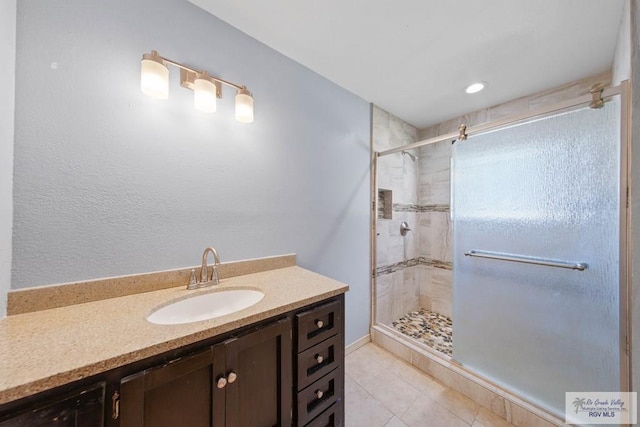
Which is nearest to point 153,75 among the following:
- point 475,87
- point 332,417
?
point 332,417

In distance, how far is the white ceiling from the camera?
3.67ft

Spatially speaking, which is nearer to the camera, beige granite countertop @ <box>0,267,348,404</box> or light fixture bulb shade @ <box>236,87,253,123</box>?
beige granite countertop @ <box>0,267,348,404</box>

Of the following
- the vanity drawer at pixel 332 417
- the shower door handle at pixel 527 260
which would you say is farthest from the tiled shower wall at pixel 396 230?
the vanity drawer at pixel 332 417

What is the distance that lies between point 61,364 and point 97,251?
548 millimetres

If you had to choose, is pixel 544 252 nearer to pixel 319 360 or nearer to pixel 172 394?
pixel 319 360

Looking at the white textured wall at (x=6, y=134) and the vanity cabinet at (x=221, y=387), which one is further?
the white textured wall at (x=6, y=134)

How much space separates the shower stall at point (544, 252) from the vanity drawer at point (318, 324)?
119cm

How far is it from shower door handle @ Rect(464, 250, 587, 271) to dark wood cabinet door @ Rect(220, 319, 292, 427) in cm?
147

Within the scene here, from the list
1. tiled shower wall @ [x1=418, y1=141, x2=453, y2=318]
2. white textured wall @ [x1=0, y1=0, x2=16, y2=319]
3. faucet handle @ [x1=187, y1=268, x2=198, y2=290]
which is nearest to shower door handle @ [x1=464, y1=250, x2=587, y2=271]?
tiled shower wall @ [x1=418, y1=141, x2=453, y2=318]

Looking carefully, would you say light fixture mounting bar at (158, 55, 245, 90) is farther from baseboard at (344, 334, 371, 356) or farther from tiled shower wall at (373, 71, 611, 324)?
baseboard at (344, 334, 371, 356)

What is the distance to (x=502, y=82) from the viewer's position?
173cm

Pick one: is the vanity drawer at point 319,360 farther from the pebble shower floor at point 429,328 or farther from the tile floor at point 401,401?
the pebble shower floor at point 429,328

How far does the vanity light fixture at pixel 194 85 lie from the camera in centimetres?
94

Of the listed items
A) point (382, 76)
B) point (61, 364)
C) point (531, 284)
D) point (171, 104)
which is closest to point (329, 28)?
point (382, 76)
